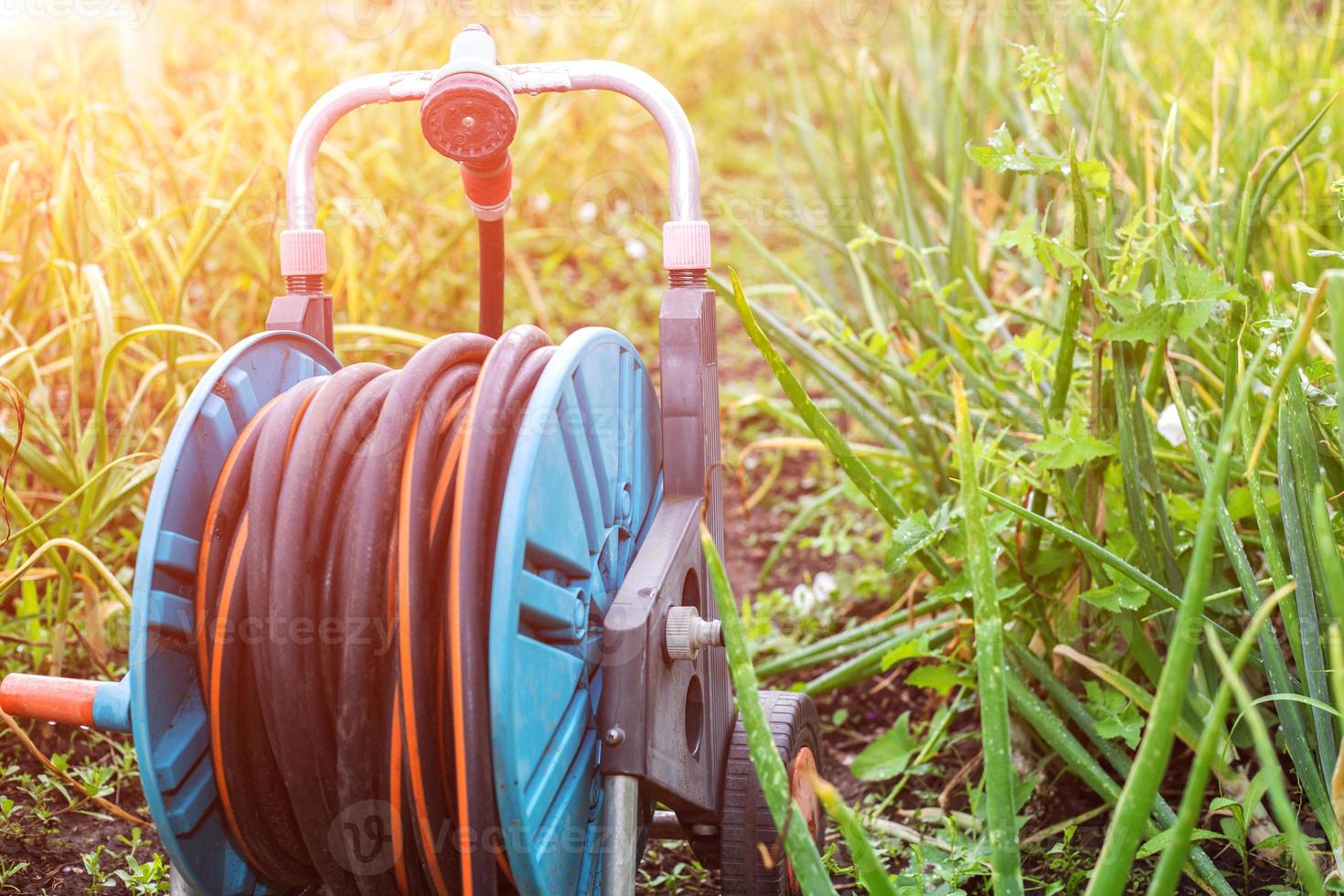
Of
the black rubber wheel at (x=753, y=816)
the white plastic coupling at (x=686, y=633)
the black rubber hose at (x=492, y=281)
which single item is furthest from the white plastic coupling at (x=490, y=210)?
the black rubber wheel at (x=753, y=816)

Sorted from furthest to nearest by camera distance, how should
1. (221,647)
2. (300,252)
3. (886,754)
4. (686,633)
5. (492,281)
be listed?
(886,754) → (492,281) → (300,252) → (686,633) → (221,647)

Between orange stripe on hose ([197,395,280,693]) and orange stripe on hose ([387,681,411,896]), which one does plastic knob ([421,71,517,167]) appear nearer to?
orange stripe on hose ([197,395,280,693])

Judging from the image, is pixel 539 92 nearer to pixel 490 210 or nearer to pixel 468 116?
pixel 468 116

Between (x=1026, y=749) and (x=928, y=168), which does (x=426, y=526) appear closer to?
(x=1026, y=749)

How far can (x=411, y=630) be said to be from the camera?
0.99 metres

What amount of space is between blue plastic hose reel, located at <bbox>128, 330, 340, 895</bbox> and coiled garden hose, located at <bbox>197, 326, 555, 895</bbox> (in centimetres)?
2

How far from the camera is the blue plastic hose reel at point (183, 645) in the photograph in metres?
1.05

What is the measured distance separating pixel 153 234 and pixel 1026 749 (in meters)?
1.83

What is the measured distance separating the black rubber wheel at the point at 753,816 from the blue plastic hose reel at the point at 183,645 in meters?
0.52

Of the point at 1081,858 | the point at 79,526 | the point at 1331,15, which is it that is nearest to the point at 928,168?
→ the point at 1331,15

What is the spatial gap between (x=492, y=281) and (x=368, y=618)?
0.69 m

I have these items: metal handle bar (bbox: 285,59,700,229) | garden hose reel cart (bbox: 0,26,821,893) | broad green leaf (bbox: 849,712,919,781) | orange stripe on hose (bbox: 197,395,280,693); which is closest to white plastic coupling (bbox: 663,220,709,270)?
metal handle bar (bbox: 285,59,700,229)

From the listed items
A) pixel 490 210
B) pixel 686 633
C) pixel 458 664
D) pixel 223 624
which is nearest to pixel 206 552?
pixel 223 624

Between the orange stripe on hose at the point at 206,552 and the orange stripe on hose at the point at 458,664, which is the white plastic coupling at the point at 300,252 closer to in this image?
the orange stripe on hose at the point at 206,552
